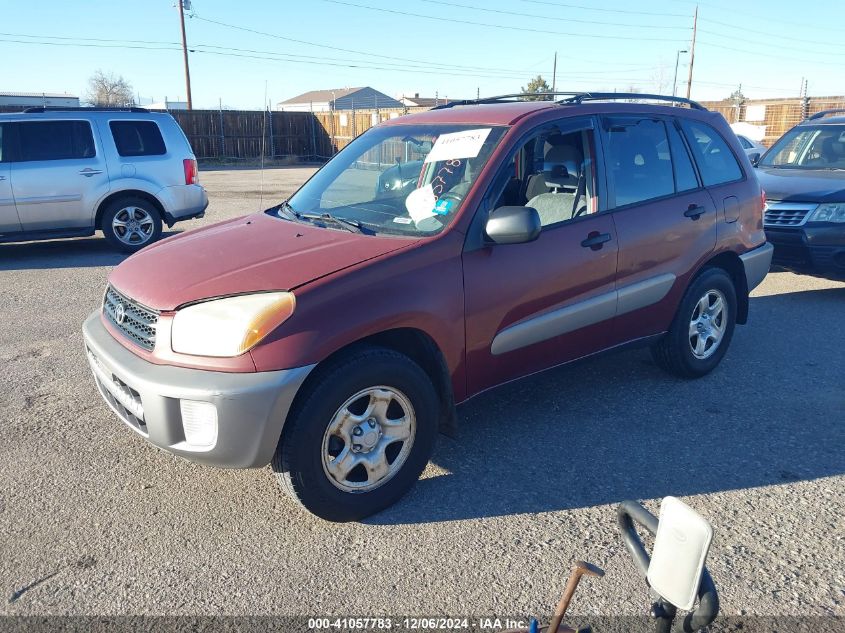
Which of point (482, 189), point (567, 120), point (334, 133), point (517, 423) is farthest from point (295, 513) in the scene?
point (334, 133)

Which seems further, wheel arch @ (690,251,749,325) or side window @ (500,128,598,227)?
wheel arch @ (690,251,749,325)

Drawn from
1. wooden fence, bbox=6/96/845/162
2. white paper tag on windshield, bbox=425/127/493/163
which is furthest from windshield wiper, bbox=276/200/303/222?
wooden fence, bbox=6/96/845/162

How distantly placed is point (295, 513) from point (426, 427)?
740mm

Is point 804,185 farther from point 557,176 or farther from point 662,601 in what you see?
point 662,601

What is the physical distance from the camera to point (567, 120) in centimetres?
409

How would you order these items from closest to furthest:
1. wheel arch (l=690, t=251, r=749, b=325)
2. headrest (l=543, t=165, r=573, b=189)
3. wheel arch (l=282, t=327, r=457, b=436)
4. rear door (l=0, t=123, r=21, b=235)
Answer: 1. wheel arch (l=282, t=327, r=457, b=436)
2. headrest (l=543, t=165, r=573, b=189)
3. wheel arch (l=690, t=251, r=749, b=325)
4. rear door (l=0, t=123, r=21, b=235)

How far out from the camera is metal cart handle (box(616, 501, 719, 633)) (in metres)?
1.21

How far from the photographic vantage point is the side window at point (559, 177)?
4.09 metres

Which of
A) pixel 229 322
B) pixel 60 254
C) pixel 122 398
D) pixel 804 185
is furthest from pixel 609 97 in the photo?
pixel 60 254

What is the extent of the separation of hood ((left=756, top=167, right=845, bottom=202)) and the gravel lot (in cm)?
269

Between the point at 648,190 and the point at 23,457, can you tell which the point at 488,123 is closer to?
the point at 648,190

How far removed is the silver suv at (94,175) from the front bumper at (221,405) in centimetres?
719

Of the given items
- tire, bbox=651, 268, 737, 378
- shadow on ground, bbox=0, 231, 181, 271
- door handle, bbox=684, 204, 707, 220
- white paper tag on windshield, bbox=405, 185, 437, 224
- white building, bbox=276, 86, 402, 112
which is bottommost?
shadow on ground, bbox=0, 231, 181, 271

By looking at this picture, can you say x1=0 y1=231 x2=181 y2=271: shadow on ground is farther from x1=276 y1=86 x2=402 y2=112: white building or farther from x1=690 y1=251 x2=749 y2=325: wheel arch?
x1=276 y1=86 x2=402 y2=112: white building
